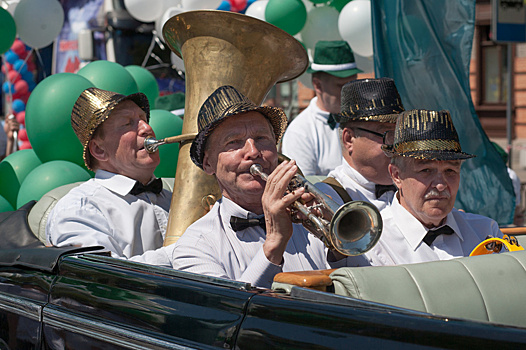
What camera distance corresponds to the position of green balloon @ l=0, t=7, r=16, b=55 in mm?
6281

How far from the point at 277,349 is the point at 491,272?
662 millimetres

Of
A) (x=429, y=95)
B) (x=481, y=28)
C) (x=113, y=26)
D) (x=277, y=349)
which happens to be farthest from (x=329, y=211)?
(x=481, y=28)

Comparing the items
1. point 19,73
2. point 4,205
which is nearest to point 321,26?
point 4,205

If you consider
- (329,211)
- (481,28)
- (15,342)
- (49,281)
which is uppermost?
(329,211)

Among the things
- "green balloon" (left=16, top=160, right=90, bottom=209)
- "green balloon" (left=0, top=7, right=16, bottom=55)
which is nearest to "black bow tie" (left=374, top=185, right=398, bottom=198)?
"green balloon" (left=16, top=160, right=90, bottom=209)

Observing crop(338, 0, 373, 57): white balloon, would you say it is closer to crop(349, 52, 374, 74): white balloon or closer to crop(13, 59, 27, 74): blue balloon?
crop(349, 52, 374, 74): white balloon

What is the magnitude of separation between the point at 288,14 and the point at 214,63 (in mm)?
3302

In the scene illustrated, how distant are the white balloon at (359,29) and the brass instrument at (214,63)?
245cm

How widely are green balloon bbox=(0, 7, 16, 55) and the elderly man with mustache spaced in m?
4.71

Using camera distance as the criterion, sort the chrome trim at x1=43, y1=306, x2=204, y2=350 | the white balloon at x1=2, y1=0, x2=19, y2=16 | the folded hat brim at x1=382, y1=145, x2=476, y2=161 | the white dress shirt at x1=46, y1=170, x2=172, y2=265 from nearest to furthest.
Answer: the chrome trim at x1=43, y1=306, x2=204, y2=350 < the folded hat brim at x1=382, y1=145, x2=476, y2=161 < the white dress shirt at x1=46, y1=170, x2=172, y2=265 < the white balloon at x1=2, y1=0, x2=19, y2=16

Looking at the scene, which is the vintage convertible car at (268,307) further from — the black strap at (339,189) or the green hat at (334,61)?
the green hat at (334,61)

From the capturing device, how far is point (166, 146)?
435 cm

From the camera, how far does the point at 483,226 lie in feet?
9.06

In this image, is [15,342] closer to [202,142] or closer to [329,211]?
[202,142]
